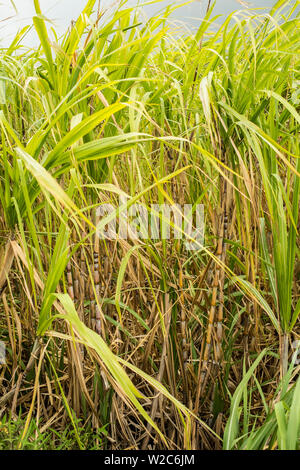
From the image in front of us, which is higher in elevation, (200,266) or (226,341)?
(200,266)

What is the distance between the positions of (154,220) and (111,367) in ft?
1.17

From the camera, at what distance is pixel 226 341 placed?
0.96 m

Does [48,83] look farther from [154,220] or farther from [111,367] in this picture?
[111,367]

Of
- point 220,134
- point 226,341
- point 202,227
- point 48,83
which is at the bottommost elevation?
point 226,341

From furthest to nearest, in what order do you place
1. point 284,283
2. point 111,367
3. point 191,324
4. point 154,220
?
point 191,324
point 154,220
point 284,283
point 111,367

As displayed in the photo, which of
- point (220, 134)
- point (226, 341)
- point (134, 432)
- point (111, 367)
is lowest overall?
point (134, 432)

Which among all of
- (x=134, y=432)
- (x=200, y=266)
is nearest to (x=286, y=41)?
(x=200, y=266)

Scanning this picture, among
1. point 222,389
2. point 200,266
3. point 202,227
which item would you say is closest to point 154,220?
point 202,227

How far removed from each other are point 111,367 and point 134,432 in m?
0.37

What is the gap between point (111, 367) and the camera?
58 cm

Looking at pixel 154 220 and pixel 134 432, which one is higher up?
pixel 154 220

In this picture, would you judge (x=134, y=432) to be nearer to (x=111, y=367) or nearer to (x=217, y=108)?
(x=111, y=367)

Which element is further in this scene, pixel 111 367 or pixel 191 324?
pixel 191 324

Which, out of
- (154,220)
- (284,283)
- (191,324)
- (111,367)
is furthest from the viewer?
(191,324)
